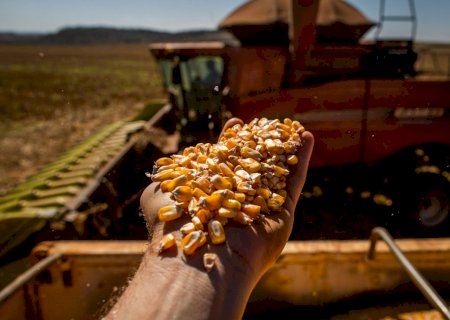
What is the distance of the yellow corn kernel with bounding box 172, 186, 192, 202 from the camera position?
5.72ft

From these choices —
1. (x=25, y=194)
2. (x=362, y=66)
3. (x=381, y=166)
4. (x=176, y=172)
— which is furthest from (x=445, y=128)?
(x=25, y=194)

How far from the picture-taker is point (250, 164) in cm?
200

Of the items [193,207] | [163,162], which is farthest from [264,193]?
[163,162]

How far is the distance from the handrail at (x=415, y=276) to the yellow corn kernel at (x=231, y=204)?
135cm

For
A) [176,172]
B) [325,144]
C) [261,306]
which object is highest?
[176,172]

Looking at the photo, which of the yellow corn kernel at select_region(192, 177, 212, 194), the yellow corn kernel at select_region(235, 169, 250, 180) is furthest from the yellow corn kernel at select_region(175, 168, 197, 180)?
the yellow corn kernel at select_region(235, 169, 250, 180)

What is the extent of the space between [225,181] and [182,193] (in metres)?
0.21

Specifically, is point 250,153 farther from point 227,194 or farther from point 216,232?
point 216,232

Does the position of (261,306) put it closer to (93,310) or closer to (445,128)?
(93,310)

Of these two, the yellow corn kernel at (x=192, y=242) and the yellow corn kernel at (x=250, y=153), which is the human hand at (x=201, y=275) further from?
the yellow corn kernel at (x=250, y=153)

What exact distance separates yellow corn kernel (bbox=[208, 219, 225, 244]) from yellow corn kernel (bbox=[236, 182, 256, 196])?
0.25 meters

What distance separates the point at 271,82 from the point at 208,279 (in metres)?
3.63

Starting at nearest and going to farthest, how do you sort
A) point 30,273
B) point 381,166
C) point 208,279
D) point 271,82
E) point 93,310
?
point 208,279 → point 30,273 → point 93,310 → point 271,82 → point 381,166

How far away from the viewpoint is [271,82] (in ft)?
15.6
